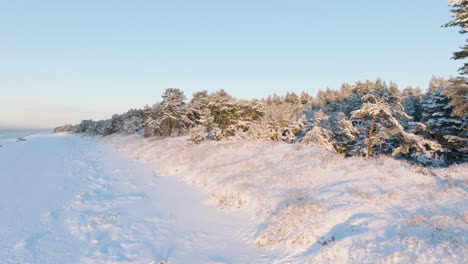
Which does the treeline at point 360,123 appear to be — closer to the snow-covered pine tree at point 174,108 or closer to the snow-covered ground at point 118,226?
the snow-covered pine tree at point 174,108

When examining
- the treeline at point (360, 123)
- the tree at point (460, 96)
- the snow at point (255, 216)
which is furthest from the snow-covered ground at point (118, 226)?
the tree at point (460, 96)

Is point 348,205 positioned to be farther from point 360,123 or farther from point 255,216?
point 360,123

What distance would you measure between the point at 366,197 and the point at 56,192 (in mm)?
14765

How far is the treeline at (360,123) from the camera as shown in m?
22.4

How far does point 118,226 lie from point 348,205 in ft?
26.6

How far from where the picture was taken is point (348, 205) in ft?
30.7

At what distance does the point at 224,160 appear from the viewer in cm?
2081

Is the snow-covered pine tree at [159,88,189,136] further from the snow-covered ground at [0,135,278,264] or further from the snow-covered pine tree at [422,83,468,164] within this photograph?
the snow-covered pine tree at [422,83,468,164]

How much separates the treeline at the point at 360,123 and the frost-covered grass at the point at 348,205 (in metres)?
5.42

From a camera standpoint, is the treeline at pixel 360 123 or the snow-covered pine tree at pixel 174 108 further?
the snow-covered pine tree at pixel 174 108

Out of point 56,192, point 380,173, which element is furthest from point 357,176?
point 56,192

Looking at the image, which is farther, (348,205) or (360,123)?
(360,123)

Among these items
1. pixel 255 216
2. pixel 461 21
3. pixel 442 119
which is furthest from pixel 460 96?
pixel 442 119

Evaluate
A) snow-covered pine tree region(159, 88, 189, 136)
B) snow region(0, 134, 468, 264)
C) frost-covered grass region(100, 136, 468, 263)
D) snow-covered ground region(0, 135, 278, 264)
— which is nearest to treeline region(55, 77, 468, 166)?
snow-covered pine tree region(159, 88, 189, 136)
